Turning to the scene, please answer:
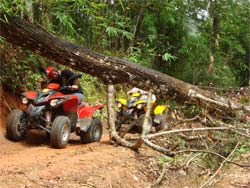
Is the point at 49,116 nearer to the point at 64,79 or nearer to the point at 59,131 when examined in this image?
the point at 59,131

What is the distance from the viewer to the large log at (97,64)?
5.90m

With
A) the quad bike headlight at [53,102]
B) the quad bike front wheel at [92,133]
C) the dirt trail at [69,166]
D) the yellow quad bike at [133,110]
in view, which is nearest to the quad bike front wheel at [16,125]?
the dirt trail at [69,166]

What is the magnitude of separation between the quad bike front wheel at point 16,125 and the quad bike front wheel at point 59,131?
1.89 ft

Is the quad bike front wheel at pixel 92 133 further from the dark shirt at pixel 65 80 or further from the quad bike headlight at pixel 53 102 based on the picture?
the quad bike headlight at pixel 53 102

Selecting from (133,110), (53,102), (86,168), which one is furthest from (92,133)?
(86,168)

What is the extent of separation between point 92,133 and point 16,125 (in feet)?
4.54

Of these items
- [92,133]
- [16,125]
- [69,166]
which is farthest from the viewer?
[92,133]

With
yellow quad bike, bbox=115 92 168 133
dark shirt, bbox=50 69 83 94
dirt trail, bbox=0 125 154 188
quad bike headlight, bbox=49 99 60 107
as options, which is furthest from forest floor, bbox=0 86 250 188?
yellow quad bike, bbox=115 92 168 133

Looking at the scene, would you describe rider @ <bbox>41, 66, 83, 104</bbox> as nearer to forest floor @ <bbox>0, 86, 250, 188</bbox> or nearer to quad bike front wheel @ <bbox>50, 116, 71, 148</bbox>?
quad bike front wheel @ <bbox>50, 116, 71, 148</bbox>

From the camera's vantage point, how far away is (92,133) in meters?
6.66

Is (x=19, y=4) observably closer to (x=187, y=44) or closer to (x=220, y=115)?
(x=220, y=115)

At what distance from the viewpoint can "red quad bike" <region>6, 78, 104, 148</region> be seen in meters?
5.70

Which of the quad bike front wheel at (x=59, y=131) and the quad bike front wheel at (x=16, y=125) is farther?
the quad bike front wheel at (x=16, y=125)

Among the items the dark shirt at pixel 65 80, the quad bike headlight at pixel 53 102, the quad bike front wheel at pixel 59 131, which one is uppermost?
the dark shirt at pixel 65 80
